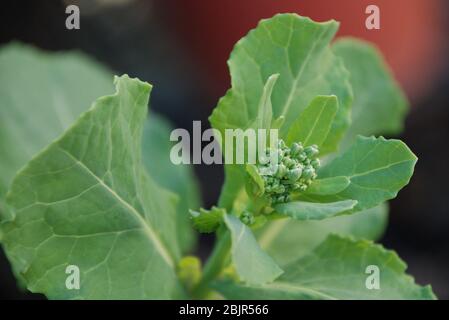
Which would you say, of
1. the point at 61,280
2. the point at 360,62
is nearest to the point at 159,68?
the point at 360,62

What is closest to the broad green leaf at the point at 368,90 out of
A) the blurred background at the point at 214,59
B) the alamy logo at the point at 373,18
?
the alamy logo at the point at 373,18

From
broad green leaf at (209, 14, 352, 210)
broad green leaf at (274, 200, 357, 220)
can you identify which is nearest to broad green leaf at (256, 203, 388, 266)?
broad green leaf at (209, 14, 352, 210)

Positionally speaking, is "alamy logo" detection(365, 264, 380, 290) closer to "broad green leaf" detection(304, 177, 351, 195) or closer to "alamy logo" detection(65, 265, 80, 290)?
"broad green leaf" detection(304, 177, 351, 195)

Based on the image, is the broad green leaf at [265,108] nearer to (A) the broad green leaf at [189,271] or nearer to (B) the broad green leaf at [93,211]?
(B) the broad green leaf at [93,211]

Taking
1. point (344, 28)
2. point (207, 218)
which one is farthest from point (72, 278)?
point (344, 28)

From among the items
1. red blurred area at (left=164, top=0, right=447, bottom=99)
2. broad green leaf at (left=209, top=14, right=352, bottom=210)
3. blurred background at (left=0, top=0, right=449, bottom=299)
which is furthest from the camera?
blurred background at (left=0, top=0, right=449, bottom=299)

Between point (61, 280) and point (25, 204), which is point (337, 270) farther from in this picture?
point (25, 204)
